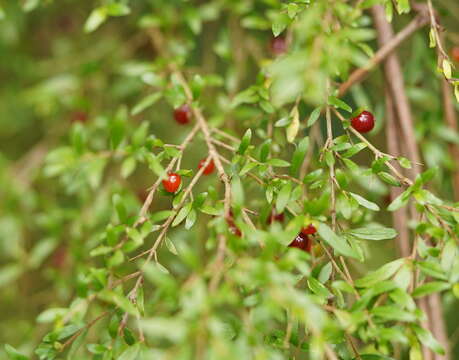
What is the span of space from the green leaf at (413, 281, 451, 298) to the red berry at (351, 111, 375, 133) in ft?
0.98

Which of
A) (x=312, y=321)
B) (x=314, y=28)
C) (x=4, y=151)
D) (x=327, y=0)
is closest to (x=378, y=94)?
(x=327, y=0)

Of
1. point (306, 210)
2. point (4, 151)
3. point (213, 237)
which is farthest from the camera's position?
point (4, 151)

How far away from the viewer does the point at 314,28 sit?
0.74m

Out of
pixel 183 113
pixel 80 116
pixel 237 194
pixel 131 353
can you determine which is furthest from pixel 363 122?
pixel 80 116

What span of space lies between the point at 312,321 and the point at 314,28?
0.37 metres

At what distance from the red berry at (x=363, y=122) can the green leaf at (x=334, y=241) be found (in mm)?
232

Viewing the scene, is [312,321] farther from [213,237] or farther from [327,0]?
[327,0]

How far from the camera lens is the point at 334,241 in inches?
35.2

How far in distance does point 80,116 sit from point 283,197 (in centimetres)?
102

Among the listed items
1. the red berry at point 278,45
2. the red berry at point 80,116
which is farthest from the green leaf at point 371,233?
the red berry at point 80,116

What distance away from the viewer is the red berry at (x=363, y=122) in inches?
40.6

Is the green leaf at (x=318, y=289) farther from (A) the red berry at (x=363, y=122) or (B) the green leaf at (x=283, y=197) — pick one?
(A) the red berry at (x=363, y=122)

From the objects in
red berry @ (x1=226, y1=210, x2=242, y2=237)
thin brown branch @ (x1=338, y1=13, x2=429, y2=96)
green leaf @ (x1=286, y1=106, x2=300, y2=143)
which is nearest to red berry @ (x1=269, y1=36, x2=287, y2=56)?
thin brown branch @ (x1=338, y1=13, x2=429, y2=96)

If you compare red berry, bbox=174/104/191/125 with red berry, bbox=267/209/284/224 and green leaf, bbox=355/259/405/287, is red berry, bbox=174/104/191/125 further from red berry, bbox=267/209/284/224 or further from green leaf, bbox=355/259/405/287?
green leaf, bbox=355/259/405/287
